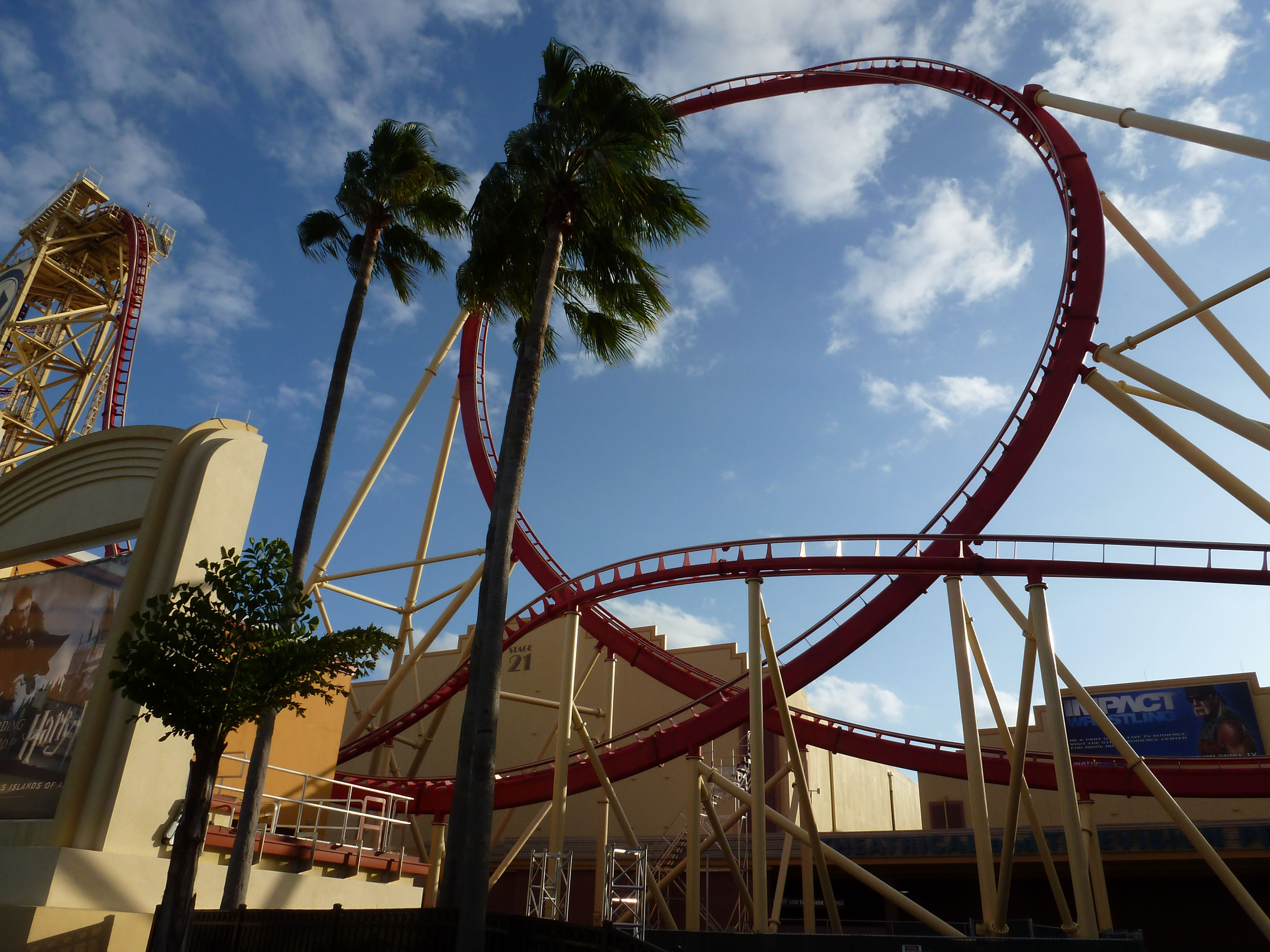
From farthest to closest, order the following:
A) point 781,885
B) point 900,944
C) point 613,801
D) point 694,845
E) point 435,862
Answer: point 781,885
point 435,862
point 613,801
point 694,845
point 900,944

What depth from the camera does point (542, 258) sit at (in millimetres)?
10766

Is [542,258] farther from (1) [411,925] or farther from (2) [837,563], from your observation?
(1) [411,925]

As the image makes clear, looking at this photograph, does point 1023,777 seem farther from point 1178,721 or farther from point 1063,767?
point 1178,721

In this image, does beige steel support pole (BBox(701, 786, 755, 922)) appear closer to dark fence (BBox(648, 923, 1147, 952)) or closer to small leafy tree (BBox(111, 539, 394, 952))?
dark fence (BBox(648, 923, 1147, 952))

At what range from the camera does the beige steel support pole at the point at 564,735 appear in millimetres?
12930

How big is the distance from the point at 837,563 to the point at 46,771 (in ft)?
34.4

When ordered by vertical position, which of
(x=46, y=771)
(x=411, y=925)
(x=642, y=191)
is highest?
(x=642, y=191)

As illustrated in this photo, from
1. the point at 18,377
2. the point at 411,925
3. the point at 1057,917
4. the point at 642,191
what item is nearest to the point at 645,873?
the point at 411,925

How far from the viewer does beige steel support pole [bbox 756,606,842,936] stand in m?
11.7

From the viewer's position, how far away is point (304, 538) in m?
11.2

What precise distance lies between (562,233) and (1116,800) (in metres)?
21.5

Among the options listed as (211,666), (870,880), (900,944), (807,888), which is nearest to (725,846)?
(807,888)

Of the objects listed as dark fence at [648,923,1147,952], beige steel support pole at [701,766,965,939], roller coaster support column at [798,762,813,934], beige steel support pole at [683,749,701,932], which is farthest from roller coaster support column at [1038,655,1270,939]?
beige steel support pole at [683,749,701,932]

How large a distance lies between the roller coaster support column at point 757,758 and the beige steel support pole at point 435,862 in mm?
5550
